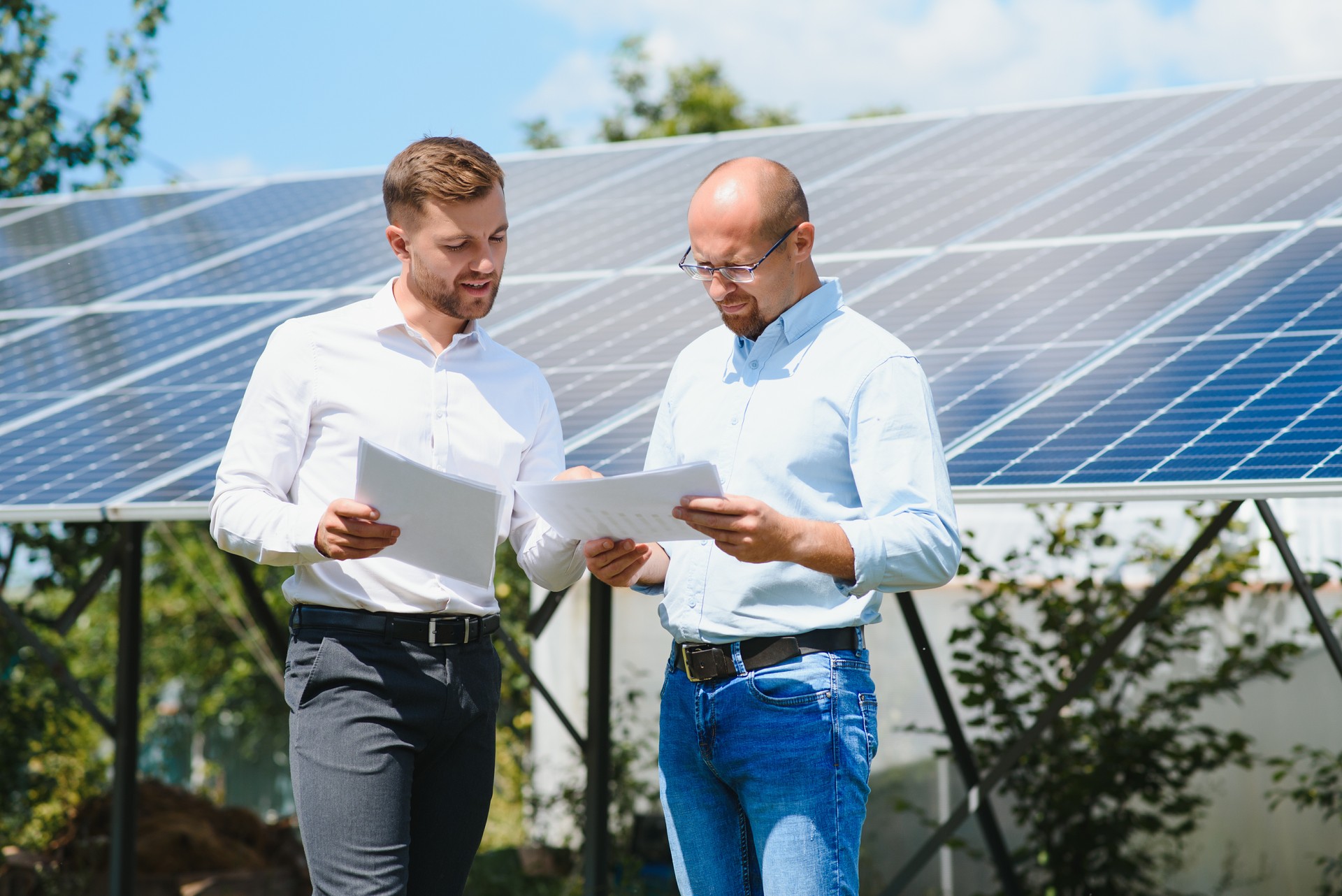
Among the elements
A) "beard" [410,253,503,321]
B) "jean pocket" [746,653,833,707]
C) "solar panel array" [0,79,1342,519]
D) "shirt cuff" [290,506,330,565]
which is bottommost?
"jean pocket" [746,653,833,707]

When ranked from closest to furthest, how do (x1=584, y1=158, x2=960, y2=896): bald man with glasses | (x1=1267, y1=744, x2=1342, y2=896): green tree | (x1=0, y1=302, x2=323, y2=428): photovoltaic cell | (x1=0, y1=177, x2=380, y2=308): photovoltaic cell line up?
(x1=584, y1=158, x2=960, y2=896): bald man with glasses
(x1=0, y1=302, x2=323, y2=428): photovoltaic cell
(x1=0, y1=177, x2=380, y2=308): photovoltaic cell
(x1=1267, y1=744, x2=1342, y2=896): green tree

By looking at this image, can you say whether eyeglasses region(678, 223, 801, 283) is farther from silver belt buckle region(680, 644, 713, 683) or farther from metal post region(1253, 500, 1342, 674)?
metal post region(1253, 500, 1342, 674)

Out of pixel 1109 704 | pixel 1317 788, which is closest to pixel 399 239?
pixel 1109 704

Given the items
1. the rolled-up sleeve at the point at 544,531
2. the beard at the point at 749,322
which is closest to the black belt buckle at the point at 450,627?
the rolled-up sleeve at the point at 544,531

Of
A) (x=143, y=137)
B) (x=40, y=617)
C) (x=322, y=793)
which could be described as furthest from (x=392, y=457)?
(x=143, y=137)

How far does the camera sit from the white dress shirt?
2990 millimetres

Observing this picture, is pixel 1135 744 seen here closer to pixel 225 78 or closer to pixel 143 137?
pixel 143 137

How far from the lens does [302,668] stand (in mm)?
2994

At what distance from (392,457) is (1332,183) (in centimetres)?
529

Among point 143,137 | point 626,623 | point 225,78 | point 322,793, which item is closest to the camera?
point 322,793

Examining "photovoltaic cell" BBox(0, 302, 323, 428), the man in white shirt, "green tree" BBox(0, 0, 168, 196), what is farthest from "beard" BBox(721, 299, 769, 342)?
"green tree" BBox(0, 0, 168, 196)

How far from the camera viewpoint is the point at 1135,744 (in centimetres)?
779

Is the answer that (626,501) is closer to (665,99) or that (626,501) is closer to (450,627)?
(450,627)

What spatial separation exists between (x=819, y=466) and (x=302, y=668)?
3.95 ft
